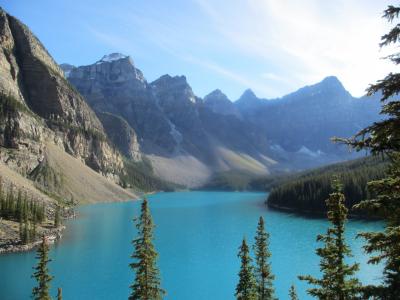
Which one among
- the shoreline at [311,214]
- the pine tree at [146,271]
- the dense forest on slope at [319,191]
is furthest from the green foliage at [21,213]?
the dense forest on slope at [319,191]

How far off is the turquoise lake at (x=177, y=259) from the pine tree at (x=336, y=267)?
42.2 metres

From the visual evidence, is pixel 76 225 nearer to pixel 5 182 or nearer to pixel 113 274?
pixel 5 182

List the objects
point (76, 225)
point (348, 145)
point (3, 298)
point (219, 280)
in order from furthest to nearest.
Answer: point (76, 225), point (219, 280), point (3, 298), point (348, 145)

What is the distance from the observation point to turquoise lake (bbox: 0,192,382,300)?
60.2 m

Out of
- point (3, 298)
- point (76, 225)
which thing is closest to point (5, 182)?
point (76, 225)

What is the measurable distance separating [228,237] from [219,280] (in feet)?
125

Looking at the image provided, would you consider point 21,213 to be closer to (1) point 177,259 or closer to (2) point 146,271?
(1) point 177,259

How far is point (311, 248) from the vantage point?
88.1m

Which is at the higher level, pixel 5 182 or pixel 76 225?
pixel 5 182

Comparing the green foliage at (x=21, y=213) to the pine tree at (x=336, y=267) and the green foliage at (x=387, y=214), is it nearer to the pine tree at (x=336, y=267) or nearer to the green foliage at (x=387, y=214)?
the pine tree at (x=336, y=267)

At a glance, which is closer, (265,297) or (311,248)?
(265,297)

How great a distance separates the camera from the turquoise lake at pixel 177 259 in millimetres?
60188

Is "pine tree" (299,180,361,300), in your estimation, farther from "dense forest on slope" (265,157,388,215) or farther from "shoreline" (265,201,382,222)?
"dense forest on slope" (265,157,388,215)

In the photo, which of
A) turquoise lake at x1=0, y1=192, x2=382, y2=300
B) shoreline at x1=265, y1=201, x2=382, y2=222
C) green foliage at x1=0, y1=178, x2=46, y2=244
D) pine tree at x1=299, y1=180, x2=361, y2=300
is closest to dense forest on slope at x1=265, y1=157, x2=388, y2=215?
shoreline at x1=265, y1=201, x2=382, y2=222
